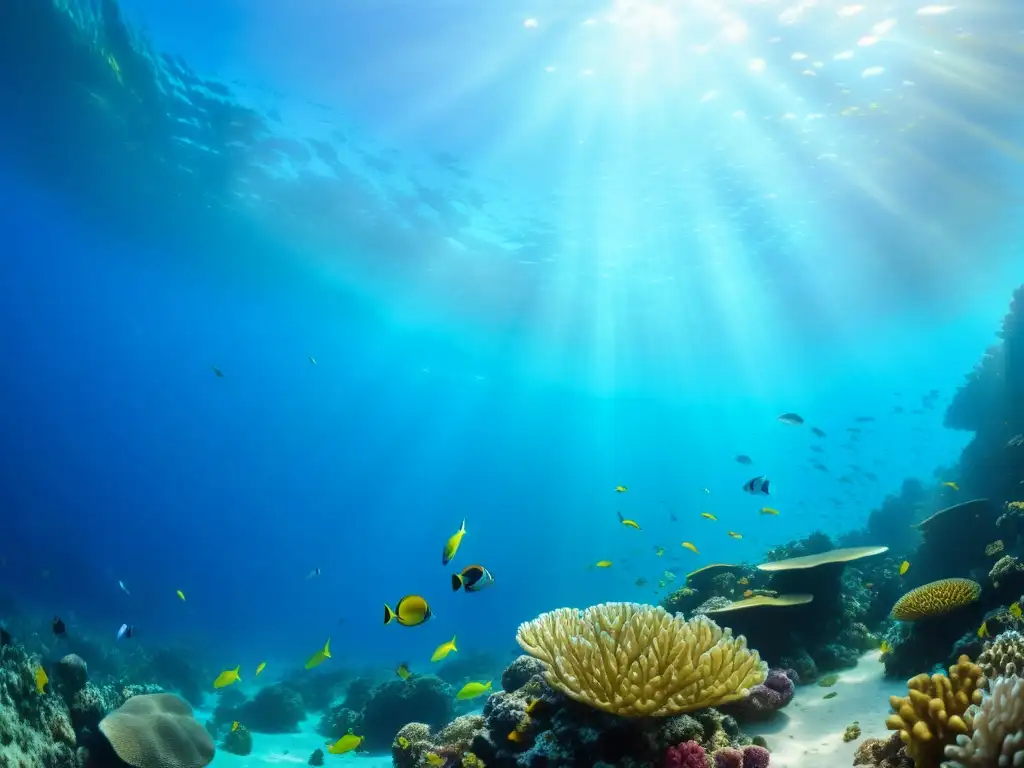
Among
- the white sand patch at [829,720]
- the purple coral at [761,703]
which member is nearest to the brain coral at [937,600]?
the white sand patch at [829,720]

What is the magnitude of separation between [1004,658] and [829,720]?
2005 mm

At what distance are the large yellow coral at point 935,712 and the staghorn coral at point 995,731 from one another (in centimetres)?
23

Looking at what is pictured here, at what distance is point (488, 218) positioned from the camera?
28.0 m

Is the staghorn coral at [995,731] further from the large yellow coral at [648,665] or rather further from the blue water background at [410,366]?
the blue water background at [410,366]

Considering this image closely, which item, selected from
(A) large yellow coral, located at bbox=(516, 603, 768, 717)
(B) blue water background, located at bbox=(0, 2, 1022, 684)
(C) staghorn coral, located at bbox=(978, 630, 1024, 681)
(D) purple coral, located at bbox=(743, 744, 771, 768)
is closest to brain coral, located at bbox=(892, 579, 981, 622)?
(C) staghorn coral, located at bbox=(978, 630, 1024, 681)

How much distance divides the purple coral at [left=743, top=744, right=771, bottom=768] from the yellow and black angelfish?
A: 2532 mm

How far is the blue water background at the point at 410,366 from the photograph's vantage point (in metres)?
21.0

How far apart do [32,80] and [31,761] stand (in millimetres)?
25180

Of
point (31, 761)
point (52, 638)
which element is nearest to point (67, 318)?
point (52, 638)

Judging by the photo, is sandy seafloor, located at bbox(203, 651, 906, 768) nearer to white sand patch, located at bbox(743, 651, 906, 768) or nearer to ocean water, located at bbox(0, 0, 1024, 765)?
white sand patch, located at bbox(743, 651, 906, 768)

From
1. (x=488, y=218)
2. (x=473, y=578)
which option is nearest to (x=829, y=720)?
(x=473, y=578)

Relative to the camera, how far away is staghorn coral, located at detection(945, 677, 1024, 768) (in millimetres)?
2678

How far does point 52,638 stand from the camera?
25.5 metres

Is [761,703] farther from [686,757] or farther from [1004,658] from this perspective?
[686,757]
